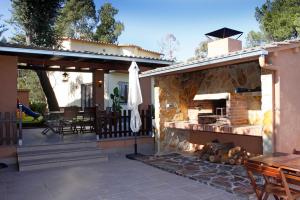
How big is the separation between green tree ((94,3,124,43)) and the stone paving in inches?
1075

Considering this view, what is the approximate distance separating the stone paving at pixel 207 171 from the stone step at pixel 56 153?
1527mm

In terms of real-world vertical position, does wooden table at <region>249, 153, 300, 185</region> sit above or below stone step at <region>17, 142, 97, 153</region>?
above

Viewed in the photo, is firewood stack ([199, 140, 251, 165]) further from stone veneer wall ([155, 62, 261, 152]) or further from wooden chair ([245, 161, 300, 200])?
wooden chair ([245, 161, 300, 200])

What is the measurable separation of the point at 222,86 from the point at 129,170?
403cm

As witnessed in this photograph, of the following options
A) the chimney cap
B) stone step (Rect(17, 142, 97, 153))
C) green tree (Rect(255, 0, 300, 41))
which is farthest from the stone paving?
green tree (Rect(255, 0, 300, 41))

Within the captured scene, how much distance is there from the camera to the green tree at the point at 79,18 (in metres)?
33.7

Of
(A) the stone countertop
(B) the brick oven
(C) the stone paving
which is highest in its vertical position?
(B) the brick oven

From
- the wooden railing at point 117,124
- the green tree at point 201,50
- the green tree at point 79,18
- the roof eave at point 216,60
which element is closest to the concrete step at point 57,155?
the wooden railing at point 117,124

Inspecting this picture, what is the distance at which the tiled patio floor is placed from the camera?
555 cm

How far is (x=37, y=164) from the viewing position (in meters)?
7.95

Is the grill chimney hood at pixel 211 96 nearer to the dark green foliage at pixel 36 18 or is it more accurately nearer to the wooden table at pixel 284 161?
the wooden table at pixel 284 161

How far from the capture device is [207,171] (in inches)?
286

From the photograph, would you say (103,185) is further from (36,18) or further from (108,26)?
(108,26)

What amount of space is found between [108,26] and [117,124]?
1030 inches
